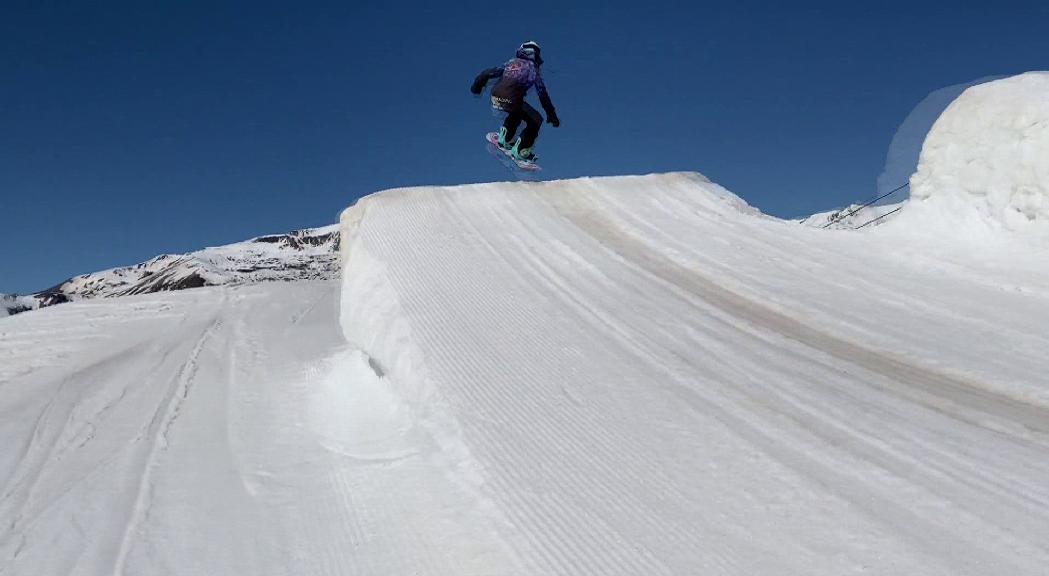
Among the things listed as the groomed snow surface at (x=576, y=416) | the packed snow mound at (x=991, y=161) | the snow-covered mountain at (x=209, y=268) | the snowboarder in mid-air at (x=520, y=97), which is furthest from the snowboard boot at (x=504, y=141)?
the snow-covered mountain at (x=209, y=268)

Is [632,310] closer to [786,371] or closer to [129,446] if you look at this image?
[786,371]

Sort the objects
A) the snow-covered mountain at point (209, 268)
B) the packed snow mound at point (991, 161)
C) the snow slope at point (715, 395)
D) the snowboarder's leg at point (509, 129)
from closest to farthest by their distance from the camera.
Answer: the snow slope at point (715, 395) → the packed snow mound at point (991, 161) → the snowboarder's leg at point (509, 129) → the snow-covered mountain at point (209, 268)

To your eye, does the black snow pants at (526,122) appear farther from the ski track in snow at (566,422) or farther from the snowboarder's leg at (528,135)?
the ski track in snow at (566,422)

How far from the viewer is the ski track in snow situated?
3.21 m

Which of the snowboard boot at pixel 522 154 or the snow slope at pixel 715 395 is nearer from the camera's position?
the snow slope at pixel 715 395

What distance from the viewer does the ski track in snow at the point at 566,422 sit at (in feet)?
10.5

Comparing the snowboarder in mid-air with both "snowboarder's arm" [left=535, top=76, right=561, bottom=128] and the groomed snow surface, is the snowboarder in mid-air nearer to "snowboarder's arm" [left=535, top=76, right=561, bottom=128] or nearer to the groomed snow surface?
"snowboarder's arm" [left=535, top=76, right=561, bottom=128]

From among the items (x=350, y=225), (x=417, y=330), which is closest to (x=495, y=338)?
(x=417, y=330)

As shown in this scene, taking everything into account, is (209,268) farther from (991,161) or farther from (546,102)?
(991,161)

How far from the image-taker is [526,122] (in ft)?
48.5

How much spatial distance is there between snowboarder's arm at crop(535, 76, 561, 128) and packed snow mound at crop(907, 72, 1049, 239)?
23.1 feet

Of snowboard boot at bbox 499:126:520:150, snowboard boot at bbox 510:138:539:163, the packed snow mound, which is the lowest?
the packed snow mound

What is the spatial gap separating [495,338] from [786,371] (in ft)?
6.98

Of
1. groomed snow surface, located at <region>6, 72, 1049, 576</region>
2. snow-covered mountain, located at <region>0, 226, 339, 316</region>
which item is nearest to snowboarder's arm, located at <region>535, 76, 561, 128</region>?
groomed snow surface, located at <region>6, 72, 1049, 576</region>
